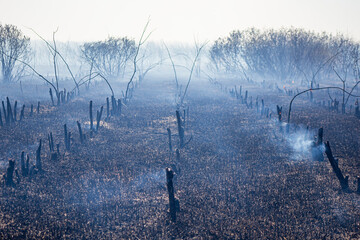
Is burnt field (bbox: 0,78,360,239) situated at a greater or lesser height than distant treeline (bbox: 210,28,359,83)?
lesser

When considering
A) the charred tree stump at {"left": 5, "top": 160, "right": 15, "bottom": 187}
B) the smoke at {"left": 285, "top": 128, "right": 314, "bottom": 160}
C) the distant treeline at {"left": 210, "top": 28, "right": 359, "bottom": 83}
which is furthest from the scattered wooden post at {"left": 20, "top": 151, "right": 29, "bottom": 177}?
the distant treeline at {"left": 210, "top": 28, "right": 359, "bottom": 83}

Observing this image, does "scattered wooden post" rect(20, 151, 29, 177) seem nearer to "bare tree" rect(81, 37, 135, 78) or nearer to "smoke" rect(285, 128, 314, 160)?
"smoke" rect(285, 128, 314, 160)

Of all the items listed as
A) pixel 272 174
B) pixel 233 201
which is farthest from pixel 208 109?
pixel 233 201

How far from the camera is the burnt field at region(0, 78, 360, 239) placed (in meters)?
4.87

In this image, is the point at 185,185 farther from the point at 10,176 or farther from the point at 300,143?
the point at 300,143

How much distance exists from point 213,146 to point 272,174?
9.44 feet

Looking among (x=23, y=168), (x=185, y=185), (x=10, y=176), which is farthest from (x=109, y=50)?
(x=185, y=185)

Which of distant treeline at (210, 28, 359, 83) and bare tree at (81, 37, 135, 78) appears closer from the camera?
distant treeline at (210, 28, 359, 83)

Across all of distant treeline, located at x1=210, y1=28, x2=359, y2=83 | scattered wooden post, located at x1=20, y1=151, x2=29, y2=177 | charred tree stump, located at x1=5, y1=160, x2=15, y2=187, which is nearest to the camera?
charred tree stump, located at x1=5, y1=160, x2=15, y2=187

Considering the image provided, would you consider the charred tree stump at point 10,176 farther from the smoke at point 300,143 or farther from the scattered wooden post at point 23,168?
the smoke at point 300,143

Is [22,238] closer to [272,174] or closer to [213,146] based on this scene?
[272,174]

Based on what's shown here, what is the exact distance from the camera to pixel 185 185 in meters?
6.61

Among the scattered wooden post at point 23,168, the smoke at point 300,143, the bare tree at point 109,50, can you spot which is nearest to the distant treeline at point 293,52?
the bare tree at point 109,50

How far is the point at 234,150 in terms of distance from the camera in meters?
9.12
